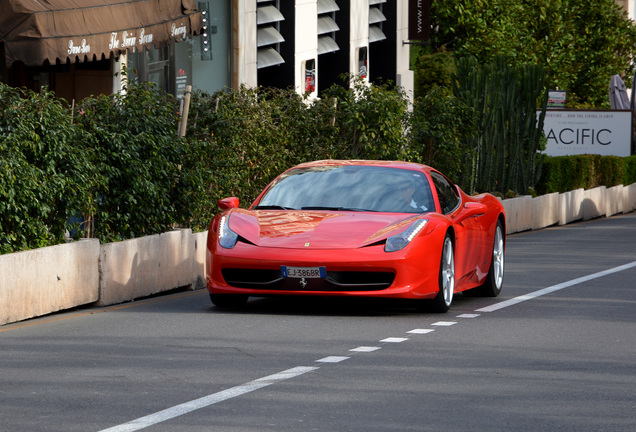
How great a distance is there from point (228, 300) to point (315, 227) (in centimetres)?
108

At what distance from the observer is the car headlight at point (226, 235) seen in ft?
37.8

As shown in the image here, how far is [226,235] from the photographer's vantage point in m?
11.6

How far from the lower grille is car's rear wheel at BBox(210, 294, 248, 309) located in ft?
1.39

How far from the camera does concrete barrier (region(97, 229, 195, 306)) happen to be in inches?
492

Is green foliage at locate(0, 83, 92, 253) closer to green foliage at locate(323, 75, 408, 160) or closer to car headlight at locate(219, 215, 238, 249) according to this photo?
car headlight at locate(219, 215, 238, 249)

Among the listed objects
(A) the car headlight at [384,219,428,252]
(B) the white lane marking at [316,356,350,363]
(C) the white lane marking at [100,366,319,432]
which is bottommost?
(B) the white lane marking at [316,356,350,363]

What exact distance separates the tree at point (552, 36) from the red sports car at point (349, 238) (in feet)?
99.5

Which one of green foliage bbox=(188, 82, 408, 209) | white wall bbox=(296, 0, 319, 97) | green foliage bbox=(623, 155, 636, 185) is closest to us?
green foliage bbox=(188, 82, 408, 209)

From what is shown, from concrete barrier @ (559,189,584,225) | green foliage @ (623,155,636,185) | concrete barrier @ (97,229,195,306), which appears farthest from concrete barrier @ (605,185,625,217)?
concrete barrier @ (97,229,195,306)

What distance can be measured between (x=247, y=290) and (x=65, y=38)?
7.86 metres

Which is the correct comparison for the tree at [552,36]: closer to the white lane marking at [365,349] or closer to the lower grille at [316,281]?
the lower grille at [316,281]

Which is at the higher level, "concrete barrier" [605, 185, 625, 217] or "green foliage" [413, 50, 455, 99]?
"green foliage" [413, 50, 455, 99]

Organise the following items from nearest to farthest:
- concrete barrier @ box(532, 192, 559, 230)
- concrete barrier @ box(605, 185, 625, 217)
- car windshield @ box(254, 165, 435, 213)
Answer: car windshield @ box(254, 165, 435, 213)
concrete barrier @ box(532, 192, 559, 230)
concrete barrier @ box(605, 185, 625, 217)

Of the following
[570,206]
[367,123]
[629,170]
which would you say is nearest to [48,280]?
[367,123]
